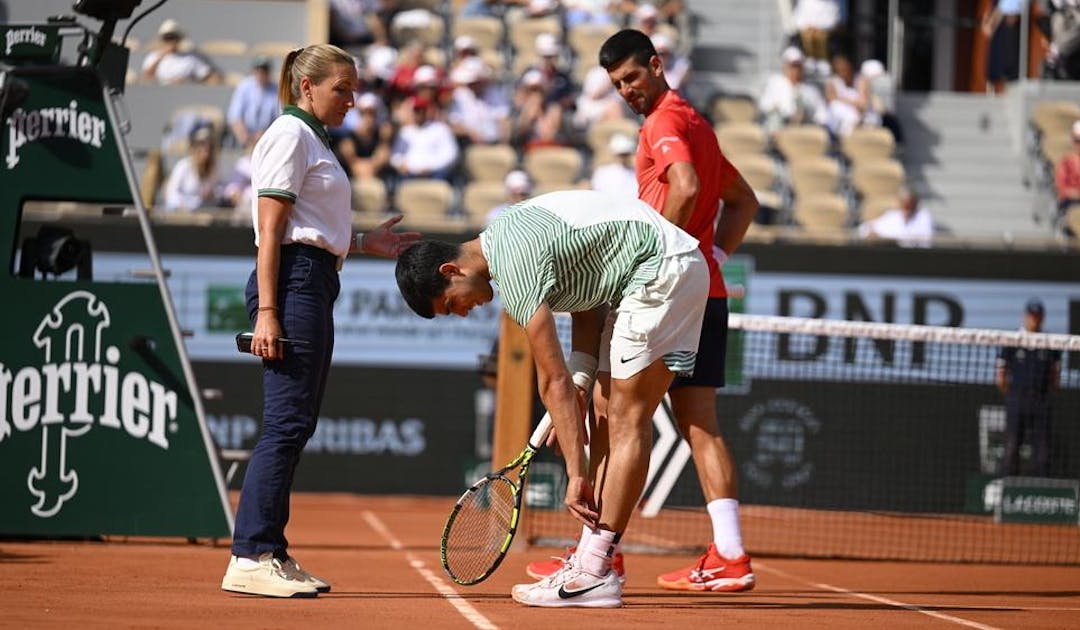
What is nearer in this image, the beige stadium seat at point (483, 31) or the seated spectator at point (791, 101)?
the seated spectator at point (791, 101)

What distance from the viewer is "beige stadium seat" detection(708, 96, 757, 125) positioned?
57.7ft

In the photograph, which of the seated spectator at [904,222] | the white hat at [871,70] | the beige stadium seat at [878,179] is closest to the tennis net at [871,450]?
the seated spectator at [904,222]

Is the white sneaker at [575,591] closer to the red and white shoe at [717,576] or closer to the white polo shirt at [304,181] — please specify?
the red and white shoe at [717,576]

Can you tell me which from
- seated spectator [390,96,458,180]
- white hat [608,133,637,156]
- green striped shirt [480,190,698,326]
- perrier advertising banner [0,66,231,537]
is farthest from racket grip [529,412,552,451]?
seated spectator [390,96,458,180]

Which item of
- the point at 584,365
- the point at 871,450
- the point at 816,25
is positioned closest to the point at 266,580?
the point at 584,365

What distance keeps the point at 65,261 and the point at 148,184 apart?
6921 millimetres

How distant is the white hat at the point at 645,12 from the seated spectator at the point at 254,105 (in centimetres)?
450

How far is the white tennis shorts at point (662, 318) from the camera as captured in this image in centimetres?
625

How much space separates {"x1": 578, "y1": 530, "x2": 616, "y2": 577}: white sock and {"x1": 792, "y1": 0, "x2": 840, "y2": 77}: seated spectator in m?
13.3

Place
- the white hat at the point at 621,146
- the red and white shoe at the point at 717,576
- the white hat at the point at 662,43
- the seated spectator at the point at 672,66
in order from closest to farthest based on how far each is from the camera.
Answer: the red and white shoe at the point at 717,576
the white hat at the point at 621,146
the white hat at the point at 662,43
the seated spectator at the point at 672,66

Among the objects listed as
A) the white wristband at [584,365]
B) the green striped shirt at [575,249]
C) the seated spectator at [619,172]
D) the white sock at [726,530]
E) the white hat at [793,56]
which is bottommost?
the white sock at [726,530]

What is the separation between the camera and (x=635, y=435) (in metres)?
6.35

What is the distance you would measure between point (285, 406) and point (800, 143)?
1150 centimetres

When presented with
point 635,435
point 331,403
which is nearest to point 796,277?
point 331,403
